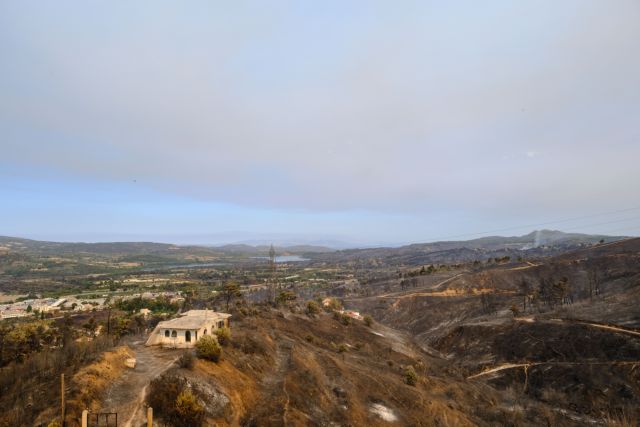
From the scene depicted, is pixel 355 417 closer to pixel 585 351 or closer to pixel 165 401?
pixel 165 401

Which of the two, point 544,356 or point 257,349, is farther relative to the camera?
point 544,356

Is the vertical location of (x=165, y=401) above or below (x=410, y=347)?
above

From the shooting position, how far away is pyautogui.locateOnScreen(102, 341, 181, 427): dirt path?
792 inches

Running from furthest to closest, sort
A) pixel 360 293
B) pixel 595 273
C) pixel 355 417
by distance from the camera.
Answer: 1. pixel 360 293
2. pixel 595 273
3. pixel 355 417

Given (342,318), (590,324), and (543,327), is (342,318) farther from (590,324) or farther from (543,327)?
(590,324)

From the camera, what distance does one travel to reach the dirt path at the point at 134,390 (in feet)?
66.0

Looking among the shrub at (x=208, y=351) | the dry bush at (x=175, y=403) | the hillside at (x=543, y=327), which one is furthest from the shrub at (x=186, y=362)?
the hillside at (x=543, y=327)

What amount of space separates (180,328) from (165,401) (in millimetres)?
16145

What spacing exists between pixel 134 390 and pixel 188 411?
5.03 meters

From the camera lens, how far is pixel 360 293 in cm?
12888

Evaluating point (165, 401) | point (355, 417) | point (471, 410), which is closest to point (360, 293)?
point (471, 410)

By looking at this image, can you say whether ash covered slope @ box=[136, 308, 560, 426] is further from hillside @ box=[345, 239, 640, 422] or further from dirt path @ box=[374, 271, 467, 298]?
dirt path @ box=[374, 271, 467, 298]

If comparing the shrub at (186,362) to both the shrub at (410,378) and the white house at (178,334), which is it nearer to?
the white house at (178,334)

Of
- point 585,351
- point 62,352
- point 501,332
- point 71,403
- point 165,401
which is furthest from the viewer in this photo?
point 501,332
